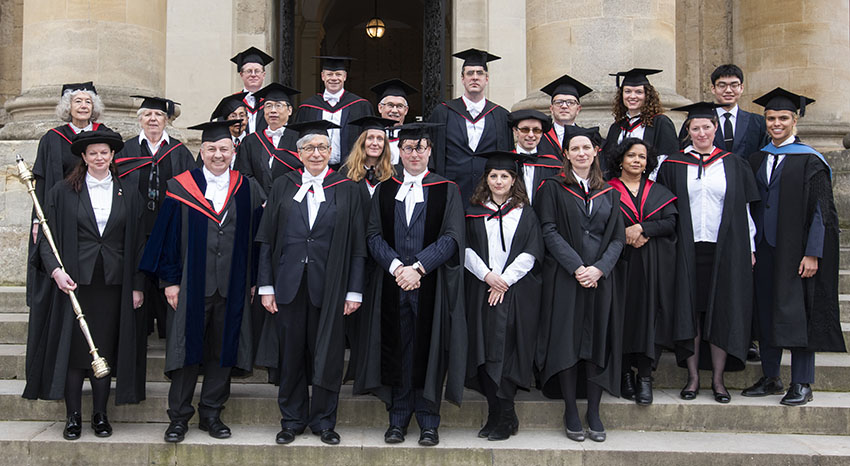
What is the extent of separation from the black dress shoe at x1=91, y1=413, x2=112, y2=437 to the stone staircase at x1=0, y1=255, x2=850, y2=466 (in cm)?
5

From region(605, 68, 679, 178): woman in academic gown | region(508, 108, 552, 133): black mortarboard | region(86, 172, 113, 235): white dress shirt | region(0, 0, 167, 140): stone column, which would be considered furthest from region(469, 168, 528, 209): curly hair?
region(0, 0, 167, 140): stone column

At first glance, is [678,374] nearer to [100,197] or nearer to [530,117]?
[530,117]

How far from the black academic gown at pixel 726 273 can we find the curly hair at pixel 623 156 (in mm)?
198

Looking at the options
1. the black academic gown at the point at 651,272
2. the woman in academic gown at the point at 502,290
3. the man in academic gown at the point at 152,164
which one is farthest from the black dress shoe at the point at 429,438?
the man in academic gown at the point at 152,164

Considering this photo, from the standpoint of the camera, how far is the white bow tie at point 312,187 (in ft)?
15.8

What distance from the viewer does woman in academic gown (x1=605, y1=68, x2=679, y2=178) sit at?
18.7 ft

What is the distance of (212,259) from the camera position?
475cm

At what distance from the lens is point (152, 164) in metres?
5.55

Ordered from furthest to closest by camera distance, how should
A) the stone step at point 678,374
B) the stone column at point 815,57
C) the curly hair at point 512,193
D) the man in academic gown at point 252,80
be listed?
the stone column at point 815,57
the man in academic gown at point 252,80
the stone step at point 678,374
the curly hair at point 512,193

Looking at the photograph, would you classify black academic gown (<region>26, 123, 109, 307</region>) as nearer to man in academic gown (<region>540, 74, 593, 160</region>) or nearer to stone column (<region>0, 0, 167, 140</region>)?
stone column (<region>0, 0, 167, 140</region>)

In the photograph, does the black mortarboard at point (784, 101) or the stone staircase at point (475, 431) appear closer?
the stone staircase at point (475, 431)

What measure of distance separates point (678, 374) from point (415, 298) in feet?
6.77

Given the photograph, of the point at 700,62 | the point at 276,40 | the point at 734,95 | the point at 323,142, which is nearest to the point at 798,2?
the point at 700,62

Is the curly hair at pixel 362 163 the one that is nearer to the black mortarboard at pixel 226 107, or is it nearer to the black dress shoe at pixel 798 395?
the black mortarboard at pixel 226 107
